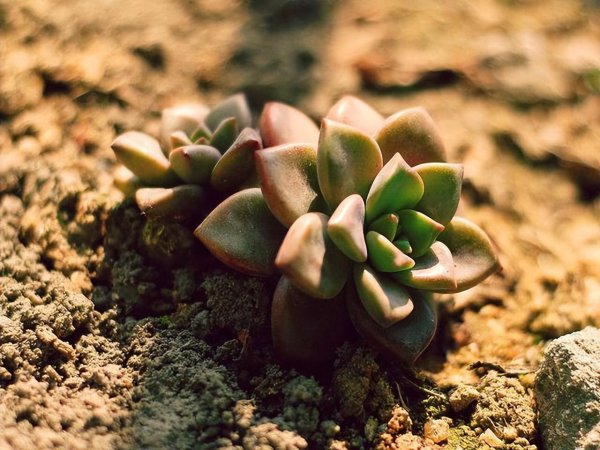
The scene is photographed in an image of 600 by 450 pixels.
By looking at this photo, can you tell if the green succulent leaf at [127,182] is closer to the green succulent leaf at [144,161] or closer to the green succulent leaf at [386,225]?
the green succulent leaf at [144,161]

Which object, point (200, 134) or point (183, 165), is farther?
point (200, 134)

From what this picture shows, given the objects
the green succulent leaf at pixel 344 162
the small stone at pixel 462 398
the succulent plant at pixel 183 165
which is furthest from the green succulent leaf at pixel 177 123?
the small stone at pixel 462 398

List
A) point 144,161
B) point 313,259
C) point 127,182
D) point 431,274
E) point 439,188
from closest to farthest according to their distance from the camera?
point 313,259
point 431,274
point 439,188
point 144,161
point 127,182

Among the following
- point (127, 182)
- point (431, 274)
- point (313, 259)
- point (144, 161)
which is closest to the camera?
point (313, 259)

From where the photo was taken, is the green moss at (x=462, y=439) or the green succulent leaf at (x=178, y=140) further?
the green succulent leaf at (x=178, y=140)

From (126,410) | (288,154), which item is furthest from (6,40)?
(126,410)

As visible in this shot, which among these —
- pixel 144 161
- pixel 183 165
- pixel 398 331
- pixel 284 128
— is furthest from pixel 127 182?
pixel 398 331

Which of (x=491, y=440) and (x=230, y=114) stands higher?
(x=230, y=114)

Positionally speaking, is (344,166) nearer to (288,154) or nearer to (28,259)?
(288,154)

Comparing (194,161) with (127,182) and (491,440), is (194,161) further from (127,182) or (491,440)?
(491,440)
